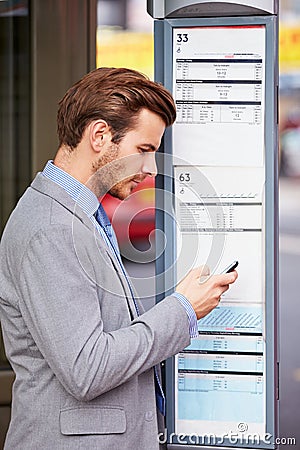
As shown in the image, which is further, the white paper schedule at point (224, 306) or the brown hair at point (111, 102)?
the white paper schedule at point (224, 306)

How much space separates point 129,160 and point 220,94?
17.8 inches

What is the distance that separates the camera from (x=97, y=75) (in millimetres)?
1803

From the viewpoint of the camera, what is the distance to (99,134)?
5.74 ft

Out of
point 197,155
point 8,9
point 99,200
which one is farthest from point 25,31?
point 99,200

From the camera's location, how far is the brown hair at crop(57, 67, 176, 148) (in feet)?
A: 5.72

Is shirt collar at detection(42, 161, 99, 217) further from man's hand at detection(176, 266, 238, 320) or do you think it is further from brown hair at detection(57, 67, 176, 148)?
man's hand at detection(176, 266, 238, 320)

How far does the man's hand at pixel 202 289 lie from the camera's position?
5.88 feet

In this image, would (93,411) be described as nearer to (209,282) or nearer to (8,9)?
(209,282)

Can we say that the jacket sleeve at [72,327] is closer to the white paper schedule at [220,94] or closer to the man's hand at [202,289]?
the man's hand at [202,289]

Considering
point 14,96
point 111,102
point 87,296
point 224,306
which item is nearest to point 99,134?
point 111,102

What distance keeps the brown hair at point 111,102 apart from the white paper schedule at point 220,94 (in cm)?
32

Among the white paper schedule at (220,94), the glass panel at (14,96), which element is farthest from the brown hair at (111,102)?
the glass panel at (14,96)

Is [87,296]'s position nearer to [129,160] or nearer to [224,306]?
[129,160]

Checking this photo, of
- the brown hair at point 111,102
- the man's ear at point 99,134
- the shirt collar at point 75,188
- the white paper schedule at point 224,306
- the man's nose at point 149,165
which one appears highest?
the brown hair at point 111,102
